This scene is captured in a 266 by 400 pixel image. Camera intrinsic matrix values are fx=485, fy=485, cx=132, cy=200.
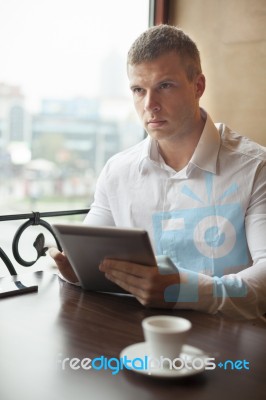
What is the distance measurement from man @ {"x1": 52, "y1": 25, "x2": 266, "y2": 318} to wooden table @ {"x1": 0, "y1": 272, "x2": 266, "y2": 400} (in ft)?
1.57

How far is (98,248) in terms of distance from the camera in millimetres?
1273

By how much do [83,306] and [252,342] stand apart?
457 millimetres

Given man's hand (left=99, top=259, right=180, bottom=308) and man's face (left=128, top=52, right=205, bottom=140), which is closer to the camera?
man's hand (left=99, top=259, right=180, bottom=308)

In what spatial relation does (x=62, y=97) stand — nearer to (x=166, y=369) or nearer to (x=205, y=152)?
(x=205, y=152)

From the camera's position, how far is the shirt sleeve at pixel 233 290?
1.31 m

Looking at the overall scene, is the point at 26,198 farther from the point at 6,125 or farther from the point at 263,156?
the point at 263,156

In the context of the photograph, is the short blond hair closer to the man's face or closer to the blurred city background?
the man's face

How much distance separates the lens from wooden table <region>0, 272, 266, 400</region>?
81 centimetres

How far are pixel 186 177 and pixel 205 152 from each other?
0.12m

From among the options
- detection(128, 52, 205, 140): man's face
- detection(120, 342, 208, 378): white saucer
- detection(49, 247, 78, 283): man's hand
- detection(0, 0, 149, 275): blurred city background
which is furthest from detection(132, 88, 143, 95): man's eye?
detection(120, 342, 208, 378): white saucer

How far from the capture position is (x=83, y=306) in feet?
4.25

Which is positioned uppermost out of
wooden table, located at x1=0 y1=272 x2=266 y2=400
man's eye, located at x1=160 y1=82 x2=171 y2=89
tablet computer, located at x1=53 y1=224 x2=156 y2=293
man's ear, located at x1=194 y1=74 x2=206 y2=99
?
man's ear, located at x1=194 y1=74 x2=206 y2=99

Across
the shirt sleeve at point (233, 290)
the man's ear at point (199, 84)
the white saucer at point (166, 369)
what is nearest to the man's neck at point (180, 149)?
the man's ear at point (199, 84)

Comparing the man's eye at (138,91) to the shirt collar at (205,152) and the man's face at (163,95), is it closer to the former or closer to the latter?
the man's face at (163,95)
